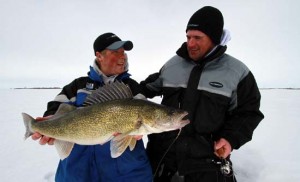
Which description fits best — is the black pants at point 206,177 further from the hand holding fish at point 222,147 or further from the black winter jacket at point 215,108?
the hand holding fish at point 222,147

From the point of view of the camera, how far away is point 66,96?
3041mm

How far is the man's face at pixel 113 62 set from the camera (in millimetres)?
3064

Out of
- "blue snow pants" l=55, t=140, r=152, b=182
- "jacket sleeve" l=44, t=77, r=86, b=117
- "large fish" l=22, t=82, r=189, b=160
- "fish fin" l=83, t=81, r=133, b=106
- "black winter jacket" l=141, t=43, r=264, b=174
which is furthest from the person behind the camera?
"jacket sleeve" l=44, t=77, r=86, b=117

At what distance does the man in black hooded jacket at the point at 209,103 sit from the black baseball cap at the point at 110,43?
2.21ft

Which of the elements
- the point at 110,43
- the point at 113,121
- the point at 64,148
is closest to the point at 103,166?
the point at 64,148

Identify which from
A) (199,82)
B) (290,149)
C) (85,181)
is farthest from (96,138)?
(290,149)

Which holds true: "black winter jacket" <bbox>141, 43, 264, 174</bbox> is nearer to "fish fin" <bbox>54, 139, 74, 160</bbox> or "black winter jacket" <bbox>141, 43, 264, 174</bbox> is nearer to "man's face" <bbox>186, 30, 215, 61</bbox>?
"man's face" <bbox>186, 30, 215, 61</bbox>

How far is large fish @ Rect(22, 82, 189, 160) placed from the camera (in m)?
2.36

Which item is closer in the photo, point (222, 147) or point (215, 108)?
point (222, 147)

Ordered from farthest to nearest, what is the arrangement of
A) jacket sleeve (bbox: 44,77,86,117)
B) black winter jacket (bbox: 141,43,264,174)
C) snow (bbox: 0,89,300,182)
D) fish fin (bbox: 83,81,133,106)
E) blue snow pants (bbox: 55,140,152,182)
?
snow (bbox: 0,89,300,182), jacket sleeve (bbox: 44,77,86,117), blue snow pants (bbox: 55,140,152,182), black winter jacket (bbox: 141,43,264,174), fish fin (bbox: 83,81,133,106)

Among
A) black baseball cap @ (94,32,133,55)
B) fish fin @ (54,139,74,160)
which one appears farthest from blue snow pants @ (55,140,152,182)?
black baseball cap @ (94,32,133,55)

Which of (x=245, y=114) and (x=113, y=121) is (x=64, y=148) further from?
(x=245, y=114)

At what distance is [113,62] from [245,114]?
1.52 meters

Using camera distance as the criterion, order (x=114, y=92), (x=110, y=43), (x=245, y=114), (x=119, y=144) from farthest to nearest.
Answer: (x=110, y=43), (x=245, y=114), (x=114, y=92), (x=119, y=144)
